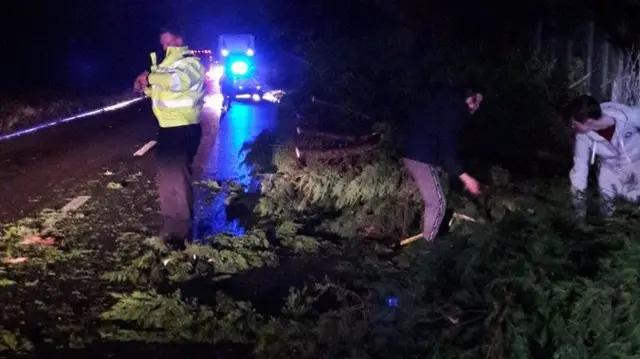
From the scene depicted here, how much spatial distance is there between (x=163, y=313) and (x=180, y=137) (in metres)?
2.31

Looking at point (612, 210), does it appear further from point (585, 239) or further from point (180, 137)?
point (180, 137)

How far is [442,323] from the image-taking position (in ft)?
12.3

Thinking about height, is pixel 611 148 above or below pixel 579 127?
below

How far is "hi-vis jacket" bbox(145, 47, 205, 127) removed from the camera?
21.8 ft

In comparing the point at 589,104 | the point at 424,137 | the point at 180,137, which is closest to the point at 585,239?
the point at 589,104

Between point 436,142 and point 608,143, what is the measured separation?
4.37 feet

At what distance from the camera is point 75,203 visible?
8359 mm

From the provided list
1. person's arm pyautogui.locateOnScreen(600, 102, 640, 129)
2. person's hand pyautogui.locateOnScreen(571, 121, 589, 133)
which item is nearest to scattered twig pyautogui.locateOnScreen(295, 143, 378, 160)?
person's hand pyautogui.locateOnScreen(571, 121, 589, 133)

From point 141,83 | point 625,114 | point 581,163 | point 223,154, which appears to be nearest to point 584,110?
point 625,114

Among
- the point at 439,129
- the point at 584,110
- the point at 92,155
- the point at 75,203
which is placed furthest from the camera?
the point at 92,155

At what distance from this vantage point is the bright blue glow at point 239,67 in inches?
899

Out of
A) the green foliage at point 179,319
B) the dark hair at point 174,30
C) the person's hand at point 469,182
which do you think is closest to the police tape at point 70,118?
the dark hair at point 174,30

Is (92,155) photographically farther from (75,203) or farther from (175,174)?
(175,174)

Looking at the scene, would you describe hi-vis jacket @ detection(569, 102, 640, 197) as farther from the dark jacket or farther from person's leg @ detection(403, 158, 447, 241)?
person's leg @ detection(403, 158, 447, 241)
